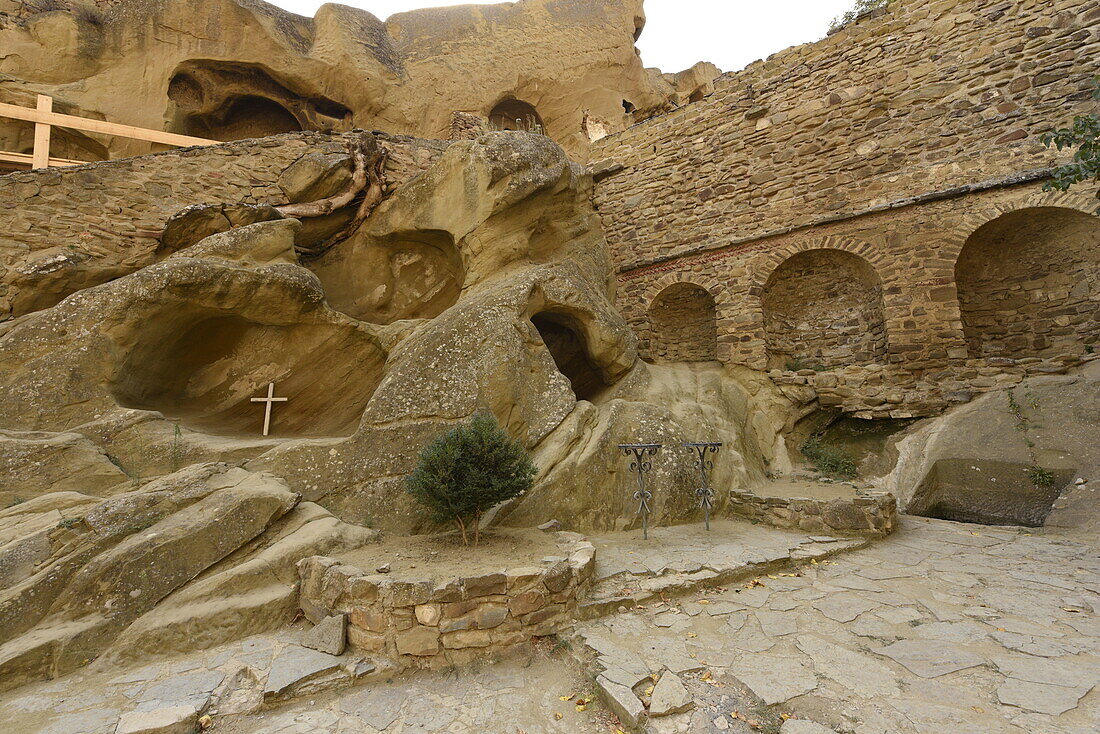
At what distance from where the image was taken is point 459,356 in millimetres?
6305

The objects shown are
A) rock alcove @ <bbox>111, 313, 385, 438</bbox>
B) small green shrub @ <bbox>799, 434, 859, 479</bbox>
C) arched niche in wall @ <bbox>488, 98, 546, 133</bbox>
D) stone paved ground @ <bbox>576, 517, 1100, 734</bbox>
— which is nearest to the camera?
stone paved ground @ <bbox>576, 517, 1100, 734</bbox>

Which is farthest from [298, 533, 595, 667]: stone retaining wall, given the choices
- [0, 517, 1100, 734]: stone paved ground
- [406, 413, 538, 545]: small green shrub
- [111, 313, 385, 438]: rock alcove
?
[111, 313, 385, 438]: rock alcove

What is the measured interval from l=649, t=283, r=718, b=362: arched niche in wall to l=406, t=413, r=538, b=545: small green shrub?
21.0ft

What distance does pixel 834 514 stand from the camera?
5.73 m

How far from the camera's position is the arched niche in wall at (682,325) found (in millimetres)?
10547

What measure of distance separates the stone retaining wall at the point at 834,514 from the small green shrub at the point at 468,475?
11.5 feet

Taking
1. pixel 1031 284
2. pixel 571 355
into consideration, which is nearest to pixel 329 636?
pixel 571 355

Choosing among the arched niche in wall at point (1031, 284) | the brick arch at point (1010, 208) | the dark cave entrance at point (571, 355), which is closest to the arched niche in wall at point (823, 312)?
the brick arch at point (1010, 208)

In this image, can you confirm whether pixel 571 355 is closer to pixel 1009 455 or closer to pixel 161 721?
pixel 1009 455

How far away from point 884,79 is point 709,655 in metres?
10.7

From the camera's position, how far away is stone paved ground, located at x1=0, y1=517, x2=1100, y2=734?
106 inches

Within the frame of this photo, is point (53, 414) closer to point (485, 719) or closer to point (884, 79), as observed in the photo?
point (485, 719)

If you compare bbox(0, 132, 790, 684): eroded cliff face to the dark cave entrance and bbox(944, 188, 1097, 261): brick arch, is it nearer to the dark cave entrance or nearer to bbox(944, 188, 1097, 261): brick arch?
the dark cave entrance

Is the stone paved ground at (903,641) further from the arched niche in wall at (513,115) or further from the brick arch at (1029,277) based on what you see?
the arched niche in wall at (513,115)
